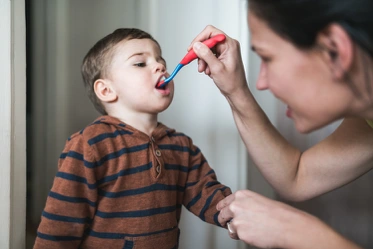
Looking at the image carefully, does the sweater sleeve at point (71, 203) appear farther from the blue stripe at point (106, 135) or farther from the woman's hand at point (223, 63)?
the woman's hand at point (223, 63)

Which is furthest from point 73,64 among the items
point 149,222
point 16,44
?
point 149,222

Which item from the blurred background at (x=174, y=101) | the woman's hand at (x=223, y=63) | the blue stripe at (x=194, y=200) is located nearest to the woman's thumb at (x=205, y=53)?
the woman's hand at (x=223, y=63)

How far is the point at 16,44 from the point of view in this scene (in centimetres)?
85

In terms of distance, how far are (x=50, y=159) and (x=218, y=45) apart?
637 millimetres

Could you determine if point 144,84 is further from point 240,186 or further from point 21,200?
point 240,186

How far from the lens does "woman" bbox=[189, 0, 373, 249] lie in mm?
521

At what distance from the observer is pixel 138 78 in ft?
2.97

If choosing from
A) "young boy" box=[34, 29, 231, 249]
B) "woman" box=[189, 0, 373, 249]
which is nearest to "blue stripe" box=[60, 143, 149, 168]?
"young boy" box=[34, 29, 231, 249]

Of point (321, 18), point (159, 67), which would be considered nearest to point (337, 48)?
point (321, 18)

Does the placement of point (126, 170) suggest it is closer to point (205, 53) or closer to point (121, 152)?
point (121, 152)

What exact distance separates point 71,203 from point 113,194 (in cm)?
9

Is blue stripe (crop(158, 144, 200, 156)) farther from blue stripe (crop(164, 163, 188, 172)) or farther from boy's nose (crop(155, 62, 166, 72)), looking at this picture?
boy's nose (crop(155, 62, 166, 72))

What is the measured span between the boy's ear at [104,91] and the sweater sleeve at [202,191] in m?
0.25

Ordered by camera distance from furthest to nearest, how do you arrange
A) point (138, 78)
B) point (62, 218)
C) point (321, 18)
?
point (138, 78) < point (62, 218) < point (321, 18)
